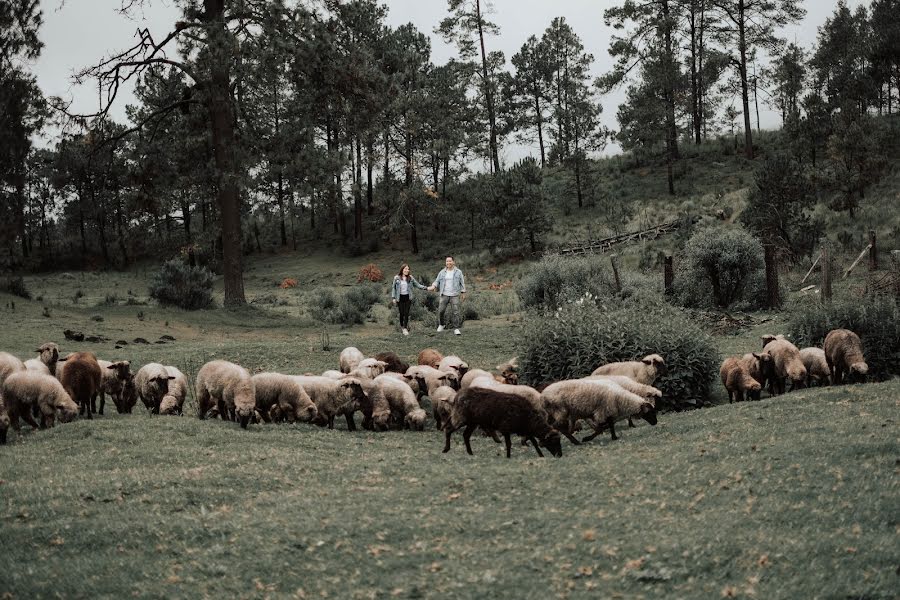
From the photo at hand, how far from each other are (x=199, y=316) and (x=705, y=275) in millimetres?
17870

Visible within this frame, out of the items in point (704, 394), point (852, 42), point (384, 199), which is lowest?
point (704, 394)

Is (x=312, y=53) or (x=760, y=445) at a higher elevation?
(x=312, y=53)

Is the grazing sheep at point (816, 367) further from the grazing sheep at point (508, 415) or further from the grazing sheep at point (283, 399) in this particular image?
the grazing sheep at point (283, 399)

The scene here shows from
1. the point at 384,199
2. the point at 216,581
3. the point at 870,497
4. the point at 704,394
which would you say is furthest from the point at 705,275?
the point at 384,199

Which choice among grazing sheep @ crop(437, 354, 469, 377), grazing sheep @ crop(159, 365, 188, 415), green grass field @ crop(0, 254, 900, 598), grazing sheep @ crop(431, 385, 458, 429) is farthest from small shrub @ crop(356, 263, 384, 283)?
green grass field @ crop(0, 254, 900, 598)

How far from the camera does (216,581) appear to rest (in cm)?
582

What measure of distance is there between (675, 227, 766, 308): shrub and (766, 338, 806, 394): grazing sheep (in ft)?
35.7

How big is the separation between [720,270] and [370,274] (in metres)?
28.6

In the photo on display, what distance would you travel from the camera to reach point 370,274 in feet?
165

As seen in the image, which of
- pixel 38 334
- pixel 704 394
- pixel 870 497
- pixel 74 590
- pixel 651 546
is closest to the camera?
pixel 74 590

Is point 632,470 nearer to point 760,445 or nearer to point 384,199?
point 760,445

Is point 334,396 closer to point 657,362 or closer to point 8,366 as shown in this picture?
point 8,366

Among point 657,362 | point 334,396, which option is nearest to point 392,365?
point 334,396

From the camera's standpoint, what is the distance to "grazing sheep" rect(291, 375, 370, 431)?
39.5 feet
